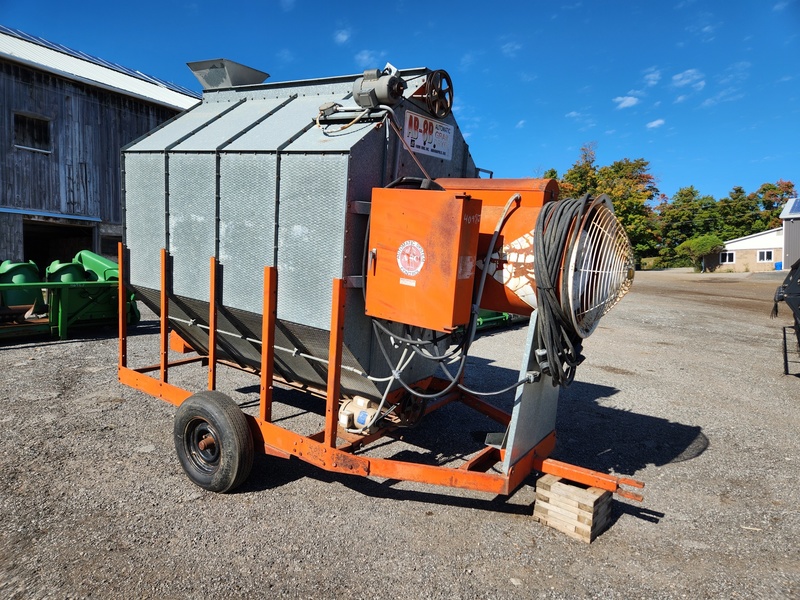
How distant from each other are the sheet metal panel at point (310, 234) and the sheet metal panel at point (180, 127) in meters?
1.60

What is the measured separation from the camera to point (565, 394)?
729 centimetres

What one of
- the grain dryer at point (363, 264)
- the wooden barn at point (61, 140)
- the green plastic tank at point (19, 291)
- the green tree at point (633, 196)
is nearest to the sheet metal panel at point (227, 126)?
the grain dryer at point (363, 264)

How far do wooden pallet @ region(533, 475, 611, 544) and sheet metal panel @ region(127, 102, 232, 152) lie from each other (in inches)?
169

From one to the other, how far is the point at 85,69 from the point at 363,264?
17626 mm

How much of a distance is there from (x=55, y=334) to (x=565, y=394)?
8.56 metres

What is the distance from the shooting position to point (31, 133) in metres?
14.6

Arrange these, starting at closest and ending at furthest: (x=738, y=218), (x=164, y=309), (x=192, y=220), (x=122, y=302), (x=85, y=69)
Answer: (x=192, y=220) < (x=164, y=309) < (x=122, y=302) < (x=85, y=69) < (x=738, y=218)

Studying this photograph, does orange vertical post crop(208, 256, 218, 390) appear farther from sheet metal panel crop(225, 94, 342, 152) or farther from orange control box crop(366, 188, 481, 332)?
orange control box crop(366, 188, 481, 332)

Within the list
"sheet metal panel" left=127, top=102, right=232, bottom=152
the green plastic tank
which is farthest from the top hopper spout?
the green plastic tank

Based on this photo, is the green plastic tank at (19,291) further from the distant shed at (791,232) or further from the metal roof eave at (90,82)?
the distant shed at (791,232)

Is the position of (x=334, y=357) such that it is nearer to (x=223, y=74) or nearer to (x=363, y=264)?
(x=363, y=264)

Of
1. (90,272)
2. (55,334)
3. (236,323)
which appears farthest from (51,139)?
(236,323)

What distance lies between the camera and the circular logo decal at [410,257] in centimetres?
343

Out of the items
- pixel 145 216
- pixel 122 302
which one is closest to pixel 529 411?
pixel 145 216
